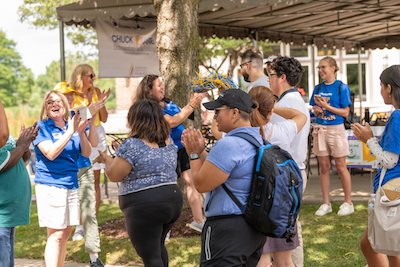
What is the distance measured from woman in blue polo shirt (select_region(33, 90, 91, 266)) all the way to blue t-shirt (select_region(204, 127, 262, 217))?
2.15 meters

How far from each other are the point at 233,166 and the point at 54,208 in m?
2.50

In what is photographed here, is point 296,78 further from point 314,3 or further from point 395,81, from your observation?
point 314,3

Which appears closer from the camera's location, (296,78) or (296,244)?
(296,244)

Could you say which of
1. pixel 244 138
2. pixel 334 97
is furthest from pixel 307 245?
pixel 244 138

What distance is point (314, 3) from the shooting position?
11.7 meters

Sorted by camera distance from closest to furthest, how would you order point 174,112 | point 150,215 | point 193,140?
point 193,140
point 150,215
point 174,112

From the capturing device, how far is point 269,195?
415 centimetres

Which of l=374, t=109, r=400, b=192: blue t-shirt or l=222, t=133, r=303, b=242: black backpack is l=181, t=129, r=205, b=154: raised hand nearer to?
l=222, t=133, r=303, b=242: black backpack

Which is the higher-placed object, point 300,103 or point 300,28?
point 300,28

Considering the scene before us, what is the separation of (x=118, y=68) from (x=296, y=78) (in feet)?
20.4

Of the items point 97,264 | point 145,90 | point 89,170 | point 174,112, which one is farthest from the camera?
point 89,170

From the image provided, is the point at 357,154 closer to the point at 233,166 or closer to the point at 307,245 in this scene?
the point at 307,245

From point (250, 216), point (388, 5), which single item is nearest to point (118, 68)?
point (388, 5)

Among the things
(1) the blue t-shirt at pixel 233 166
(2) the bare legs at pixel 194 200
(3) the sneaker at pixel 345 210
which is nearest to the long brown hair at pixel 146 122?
(1) the blue t-shirt at pixel 233 166
